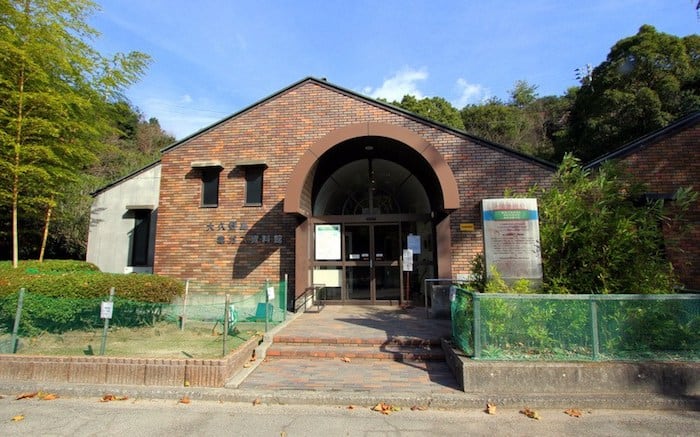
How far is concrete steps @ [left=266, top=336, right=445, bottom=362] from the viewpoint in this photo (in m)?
6.22

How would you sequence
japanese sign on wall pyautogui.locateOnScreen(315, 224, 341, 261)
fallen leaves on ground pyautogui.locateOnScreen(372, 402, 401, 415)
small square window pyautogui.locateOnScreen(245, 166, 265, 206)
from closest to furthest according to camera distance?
1. fallen leaves on ground pyautogui.locateOnScreen(372, 402, 401, 415)
2. japanese sign on wall pyautogui.locateOnScreen(315, 224, 341, 261)
3. small square window pyautogui.locateOnScreen(245, 166, 265, 206)

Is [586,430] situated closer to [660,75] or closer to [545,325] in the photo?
[545,325]

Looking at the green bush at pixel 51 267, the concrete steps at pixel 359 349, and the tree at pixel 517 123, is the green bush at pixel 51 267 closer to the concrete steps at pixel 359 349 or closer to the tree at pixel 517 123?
the concrete steps at pixel 359 349

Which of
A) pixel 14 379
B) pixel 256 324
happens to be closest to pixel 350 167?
pixel 256 324

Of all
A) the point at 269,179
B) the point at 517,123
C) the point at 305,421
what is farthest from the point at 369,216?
the point at 517,123

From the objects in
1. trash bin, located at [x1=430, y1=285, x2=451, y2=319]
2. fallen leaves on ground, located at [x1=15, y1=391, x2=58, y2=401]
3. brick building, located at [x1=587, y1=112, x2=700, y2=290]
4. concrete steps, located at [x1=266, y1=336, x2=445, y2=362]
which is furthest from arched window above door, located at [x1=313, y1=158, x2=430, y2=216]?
fallen leaves on ground, located at [x1=15, y1=391, x2=58, y2=401]

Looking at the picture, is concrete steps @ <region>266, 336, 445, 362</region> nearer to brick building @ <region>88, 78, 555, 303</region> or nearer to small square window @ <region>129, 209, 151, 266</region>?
brick building @ <region>88, 78, 555, 303</region>

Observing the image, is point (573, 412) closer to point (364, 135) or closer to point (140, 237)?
point (364, 135)

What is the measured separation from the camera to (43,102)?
9.71 m

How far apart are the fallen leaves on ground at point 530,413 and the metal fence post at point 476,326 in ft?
2.61

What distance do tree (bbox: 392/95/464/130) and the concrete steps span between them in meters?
28.2

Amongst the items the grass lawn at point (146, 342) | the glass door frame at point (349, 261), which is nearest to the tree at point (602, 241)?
the glass door frame at point (349, 261)

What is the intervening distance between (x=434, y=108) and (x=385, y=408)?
3155 centimetres

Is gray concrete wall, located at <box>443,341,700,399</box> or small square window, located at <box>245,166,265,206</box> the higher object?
small square window, located at <box>245,166,265,206</box>
